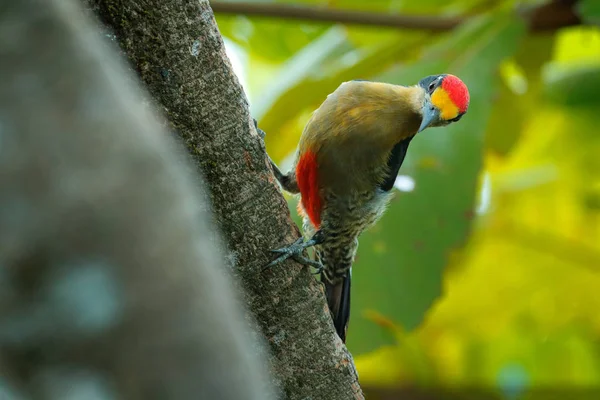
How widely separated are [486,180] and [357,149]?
5.53 feet

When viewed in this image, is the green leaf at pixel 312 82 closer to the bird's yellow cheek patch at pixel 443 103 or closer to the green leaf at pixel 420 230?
the green leaf at pixel 420 230

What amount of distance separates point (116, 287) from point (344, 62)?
3751 millimetres

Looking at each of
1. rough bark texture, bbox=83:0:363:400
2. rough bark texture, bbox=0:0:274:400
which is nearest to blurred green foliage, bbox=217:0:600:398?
rough bark texture, bbox=83:0:363:400

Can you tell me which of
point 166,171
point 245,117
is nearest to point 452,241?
point 245,117

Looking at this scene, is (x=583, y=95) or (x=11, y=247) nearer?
(x=11, y=247)

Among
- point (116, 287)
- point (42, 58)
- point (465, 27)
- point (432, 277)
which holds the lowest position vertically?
point (432, 277)

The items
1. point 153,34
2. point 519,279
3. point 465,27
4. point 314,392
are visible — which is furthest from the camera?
point 519,279

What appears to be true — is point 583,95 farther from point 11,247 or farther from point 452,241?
point 11,247

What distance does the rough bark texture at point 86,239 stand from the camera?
0.52 m

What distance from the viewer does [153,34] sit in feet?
5.10

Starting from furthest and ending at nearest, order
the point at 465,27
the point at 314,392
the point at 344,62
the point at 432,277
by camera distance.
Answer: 1. the point at 344,62
2. the point at 465,27
3. the point at 432,277
4. the point at 314,392

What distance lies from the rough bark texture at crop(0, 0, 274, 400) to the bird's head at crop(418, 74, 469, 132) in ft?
7.58

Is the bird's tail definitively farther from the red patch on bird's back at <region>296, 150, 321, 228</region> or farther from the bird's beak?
the bird's beak

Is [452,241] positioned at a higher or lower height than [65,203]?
lower
